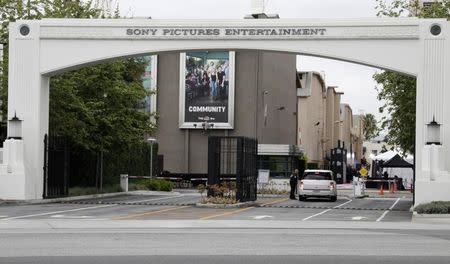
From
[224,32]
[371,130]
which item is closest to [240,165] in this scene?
[224,32]

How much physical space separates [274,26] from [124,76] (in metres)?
16.0

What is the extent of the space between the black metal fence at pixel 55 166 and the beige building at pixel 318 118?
142ft

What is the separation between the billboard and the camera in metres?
61.7

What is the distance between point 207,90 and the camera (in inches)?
2429

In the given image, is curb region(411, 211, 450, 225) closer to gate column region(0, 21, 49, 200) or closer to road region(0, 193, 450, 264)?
road region(0, 193, 450, 264)

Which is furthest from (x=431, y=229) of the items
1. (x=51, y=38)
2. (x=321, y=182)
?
(x=321, y=182)

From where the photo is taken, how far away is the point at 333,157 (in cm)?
7106

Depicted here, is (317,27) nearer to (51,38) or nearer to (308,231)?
(51,38)

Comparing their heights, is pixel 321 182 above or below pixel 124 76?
below

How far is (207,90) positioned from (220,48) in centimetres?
3054

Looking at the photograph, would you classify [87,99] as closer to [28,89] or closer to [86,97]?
[86,97]

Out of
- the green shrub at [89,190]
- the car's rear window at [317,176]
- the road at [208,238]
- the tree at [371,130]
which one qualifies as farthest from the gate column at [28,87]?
the tree at [371,130]

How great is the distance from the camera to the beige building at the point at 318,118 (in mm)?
81875

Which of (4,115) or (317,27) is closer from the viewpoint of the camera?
→ (317,27)
